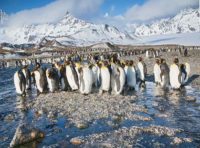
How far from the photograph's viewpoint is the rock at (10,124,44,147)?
29.5 ft

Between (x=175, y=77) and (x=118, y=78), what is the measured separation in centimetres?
285

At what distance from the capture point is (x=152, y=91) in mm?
16234

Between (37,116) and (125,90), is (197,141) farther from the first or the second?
(125,90)

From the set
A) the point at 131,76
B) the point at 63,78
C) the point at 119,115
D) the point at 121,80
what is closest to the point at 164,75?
the point at 131,76

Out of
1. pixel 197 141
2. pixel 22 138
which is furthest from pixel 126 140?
pixel 22 138

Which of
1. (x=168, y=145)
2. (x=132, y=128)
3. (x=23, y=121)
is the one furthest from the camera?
(x=23, y=121)

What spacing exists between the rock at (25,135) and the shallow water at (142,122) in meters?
0.22

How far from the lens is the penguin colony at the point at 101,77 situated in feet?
50.3

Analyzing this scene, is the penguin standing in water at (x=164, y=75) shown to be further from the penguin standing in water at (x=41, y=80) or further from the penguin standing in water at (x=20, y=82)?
the penguin standing in water at (x=20, y=82)

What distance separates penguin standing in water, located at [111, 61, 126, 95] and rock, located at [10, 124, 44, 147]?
6.15 m

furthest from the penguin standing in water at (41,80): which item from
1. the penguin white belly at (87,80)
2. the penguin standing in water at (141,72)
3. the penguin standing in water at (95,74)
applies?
the penguin standing in water at (141,72)

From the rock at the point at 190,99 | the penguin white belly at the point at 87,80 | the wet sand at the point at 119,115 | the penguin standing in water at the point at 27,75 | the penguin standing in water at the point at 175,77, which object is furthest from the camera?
the penguin standing in water at the point at 27,75

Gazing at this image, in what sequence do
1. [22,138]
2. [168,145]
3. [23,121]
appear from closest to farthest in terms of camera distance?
[168,145] < [22,138] < [23,121]

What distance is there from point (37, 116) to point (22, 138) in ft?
10.4
